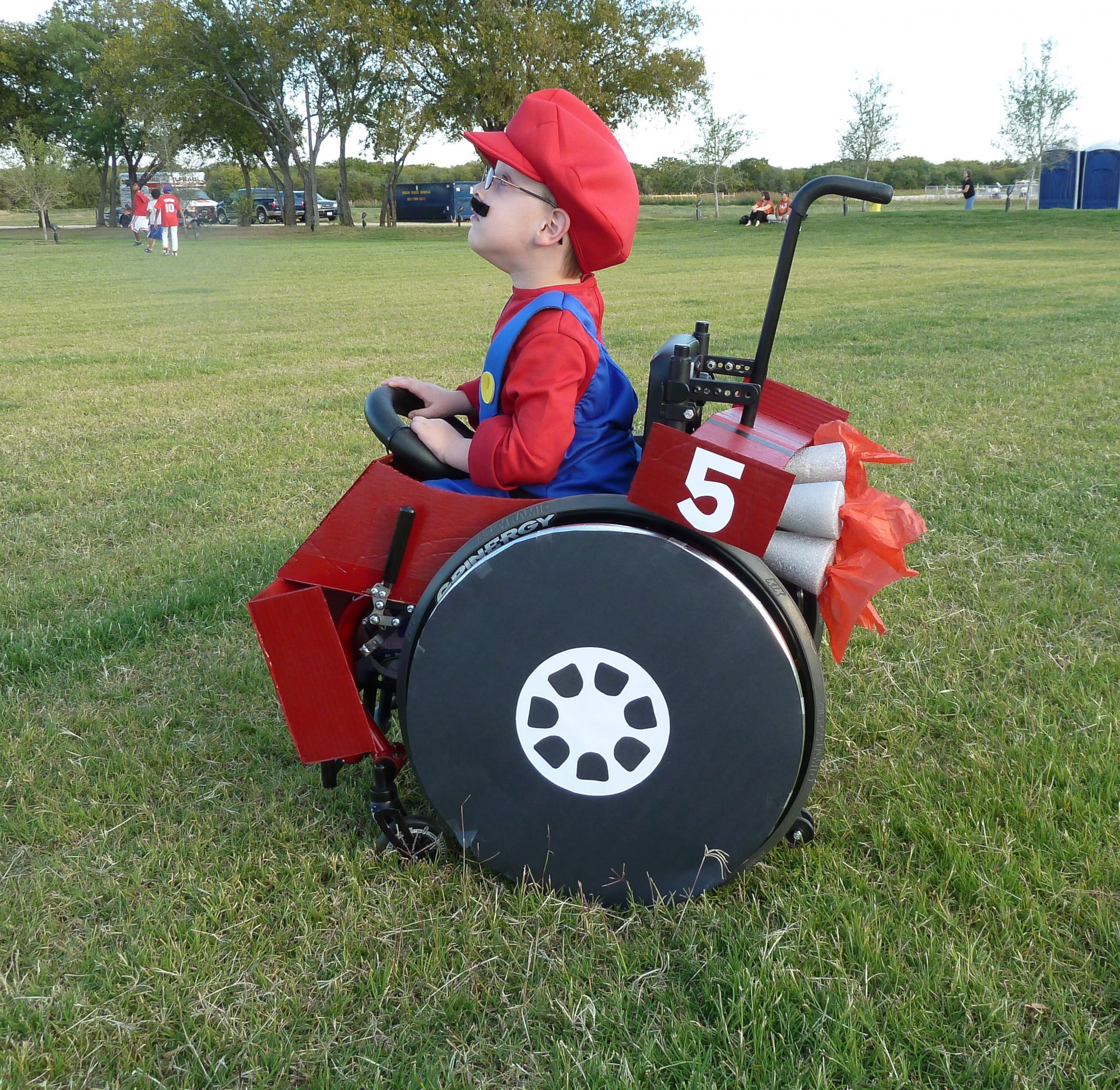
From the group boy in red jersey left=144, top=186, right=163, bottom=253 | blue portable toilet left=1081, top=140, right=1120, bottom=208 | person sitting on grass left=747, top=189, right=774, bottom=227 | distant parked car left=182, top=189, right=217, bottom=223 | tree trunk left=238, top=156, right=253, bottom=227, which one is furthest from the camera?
tree trunk left=238, top=156, right=253, bottom=227

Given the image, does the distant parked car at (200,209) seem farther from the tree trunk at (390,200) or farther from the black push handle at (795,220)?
the black push handle at (795,220)

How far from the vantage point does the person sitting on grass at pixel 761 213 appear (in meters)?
42.3

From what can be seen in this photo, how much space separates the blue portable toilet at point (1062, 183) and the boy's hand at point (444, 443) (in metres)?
50.9

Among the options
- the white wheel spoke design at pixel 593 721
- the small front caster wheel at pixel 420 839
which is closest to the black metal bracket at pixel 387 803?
the small front caster wheel at pixel 420 839

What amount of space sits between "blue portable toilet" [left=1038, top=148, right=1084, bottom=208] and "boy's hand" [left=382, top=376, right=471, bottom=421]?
50555 millimetres

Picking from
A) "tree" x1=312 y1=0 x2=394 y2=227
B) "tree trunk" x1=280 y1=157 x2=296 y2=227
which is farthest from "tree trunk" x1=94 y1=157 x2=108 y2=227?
"tree" x1=312 y1=0 x2=394 y2=227

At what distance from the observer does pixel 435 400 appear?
8.54 ft

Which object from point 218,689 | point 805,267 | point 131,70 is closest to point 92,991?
point 218,689

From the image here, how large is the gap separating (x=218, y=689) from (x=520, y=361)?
1.74 meters

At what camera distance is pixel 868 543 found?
210 centimetres

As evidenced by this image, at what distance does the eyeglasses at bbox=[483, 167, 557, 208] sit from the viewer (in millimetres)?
2195

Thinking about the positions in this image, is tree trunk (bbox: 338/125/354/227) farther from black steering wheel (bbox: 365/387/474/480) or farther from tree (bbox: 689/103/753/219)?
black steering wheel (bbox: 365/387/474/480)

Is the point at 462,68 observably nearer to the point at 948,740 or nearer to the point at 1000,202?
the point at 1000,202

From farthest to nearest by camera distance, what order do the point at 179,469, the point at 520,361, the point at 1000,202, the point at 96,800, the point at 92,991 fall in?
the point at 1000,202
the point at 179,469
the point at 96,800
the point at 520,361
the point at 92,991
